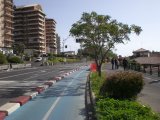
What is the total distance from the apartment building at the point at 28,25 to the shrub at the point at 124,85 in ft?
500

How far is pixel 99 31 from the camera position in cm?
2794

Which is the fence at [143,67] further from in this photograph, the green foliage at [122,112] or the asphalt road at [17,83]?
the green foliage at [122,112]

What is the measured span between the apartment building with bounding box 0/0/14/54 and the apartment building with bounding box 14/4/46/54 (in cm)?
3517

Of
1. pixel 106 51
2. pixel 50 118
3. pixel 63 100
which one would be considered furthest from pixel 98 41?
pixel 50 118

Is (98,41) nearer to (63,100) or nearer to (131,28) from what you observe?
(131,28)

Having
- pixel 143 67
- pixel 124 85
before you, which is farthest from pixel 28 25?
pixel 124 85

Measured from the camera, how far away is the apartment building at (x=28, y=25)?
166 metres

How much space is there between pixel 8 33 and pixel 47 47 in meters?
65.8

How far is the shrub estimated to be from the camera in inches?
554

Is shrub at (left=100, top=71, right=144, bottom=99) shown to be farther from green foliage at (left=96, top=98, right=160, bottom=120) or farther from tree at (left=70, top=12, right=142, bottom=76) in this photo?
tree at (left=70, top=12, right=142, bottom=76)

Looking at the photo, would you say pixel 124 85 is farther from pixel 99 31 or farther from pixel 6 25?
pixel 6 25

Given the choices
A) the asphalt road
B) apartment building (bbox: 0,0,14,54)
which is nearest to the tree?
the asphalt road

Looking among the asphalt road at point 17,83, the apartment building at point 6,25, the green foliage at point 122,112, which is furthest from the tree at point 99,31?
the apartment building at point 6,25

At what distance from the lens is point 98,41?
28.7 metres
